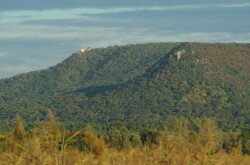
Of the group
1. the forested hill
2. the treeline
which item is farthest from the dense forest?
the forested hill

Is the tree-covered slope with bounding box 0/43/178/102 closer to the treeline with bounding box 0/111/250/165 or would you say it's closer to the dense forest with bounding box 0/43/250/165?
the dense forest with bounding box 0/43/250/165

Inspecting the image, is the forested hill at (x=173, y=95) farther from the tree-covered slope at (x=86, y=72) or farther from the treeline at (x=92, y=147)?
the treeline at (x=92, y=147)

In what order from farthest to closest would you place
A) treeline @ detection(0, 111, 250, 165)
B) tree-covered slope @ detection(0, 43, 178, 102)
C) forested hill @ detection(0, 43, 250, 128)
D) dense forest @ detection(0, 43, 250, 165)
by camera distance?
tree-covered slope @ detection(0, 43, 178, 102) → forested hill @ detection(0, 43, 250, 128) → dense forest @ detection(0, 43, 250, 165) → treeline @ detection(0, 111, 250, 165)

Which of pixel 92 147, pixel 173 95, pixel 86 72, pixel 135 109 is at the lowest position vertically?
pixel 135 109

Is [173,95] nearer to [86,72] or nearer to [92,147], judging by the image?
[86,72]

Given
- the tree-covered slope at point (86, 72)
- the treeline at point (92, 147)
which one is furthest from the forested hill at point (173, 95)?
the treeline at point (92, 147)

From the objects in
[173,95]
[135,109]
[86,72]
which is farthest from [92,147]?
[86,72]

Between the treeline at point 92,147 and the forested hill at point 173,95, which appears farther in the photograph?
the forested hill at point 173,95

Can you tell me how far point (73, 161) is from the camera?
19.3ft

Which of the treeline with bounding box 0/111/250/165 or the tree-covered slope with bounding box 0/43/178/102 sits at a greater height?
the treeline with bounding box 0/111/250/165

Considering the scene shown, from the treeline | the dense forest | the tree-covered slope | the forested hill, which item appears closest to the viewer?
the treeline

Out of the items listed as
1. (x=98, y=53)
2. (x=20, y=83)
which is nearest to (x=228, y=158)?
(x=20, y=83)

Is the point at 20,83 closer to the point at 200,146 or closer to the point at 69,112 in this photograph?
the point at 69,112

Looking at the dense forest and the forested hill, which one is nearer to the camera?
the dense forest
